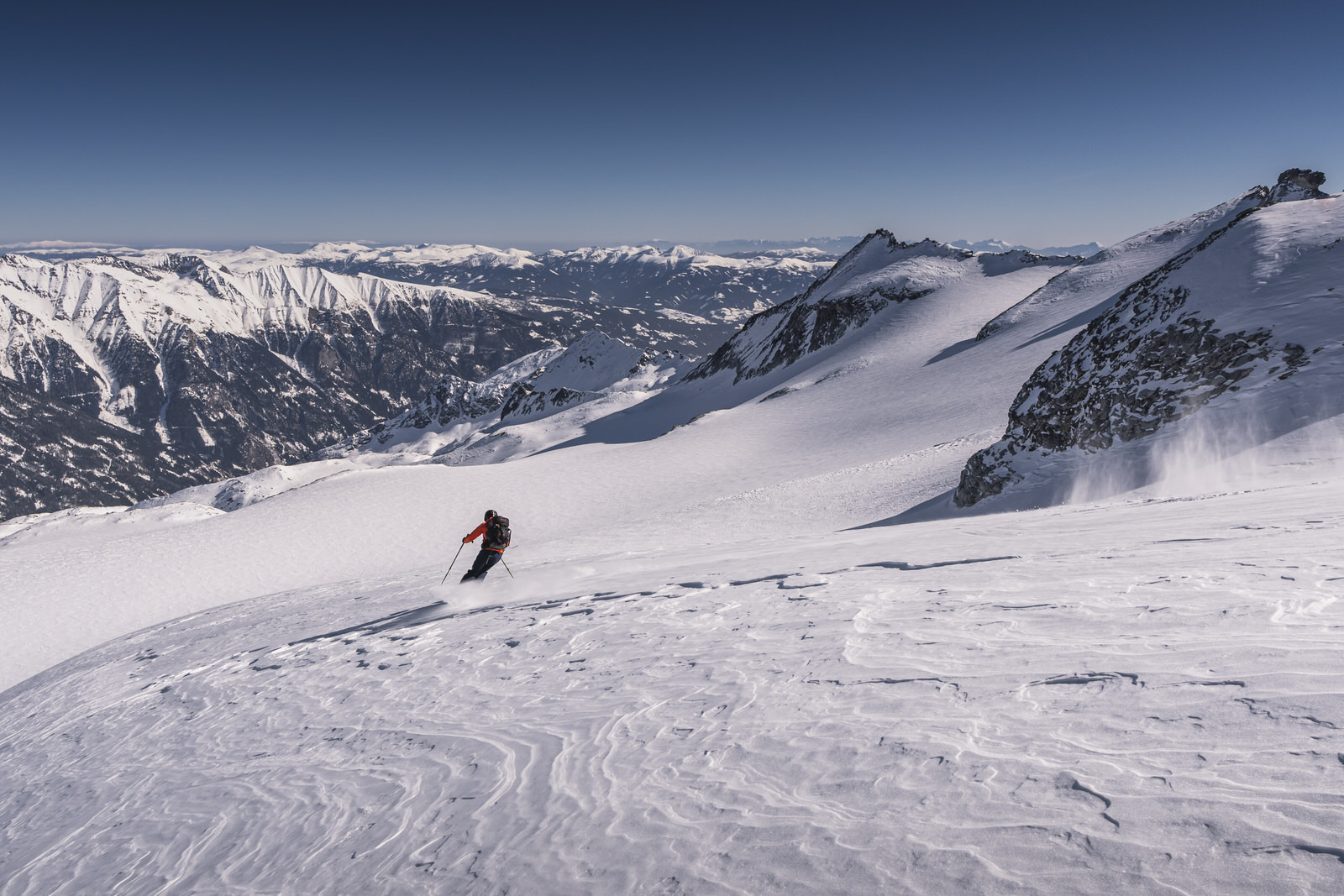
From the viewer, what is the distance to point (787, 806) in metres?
3.70

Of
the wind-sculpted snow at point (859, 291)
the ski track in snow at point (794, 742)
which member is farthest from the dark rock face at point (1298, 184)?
the ski track in snow at point (794, 742)

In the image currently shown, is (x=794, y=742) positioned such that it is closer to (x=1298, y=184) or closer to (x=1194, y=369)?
(x=1194, y=369)

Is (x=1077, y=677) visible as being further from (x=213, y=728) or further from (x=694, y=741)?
(x=213, y=728)

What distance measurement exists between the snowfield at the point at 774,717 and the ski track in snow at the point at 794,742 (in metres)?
0.03

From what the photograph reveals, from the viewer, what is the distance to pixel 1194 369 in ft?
48.4

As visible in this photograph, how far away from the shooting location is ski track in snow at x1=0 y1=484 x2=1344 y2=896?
3.02 metres

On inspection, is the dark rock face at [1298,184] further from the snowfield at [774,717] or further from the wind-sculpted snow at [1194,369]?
the snowfield at [774,717]

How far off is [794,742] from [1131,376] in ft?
53.9

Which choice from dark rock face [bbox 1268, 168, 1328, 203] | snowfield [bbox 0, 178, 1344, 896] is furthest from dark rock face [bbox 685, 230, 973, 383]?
snowfield [bbox 0, 178, 1344, 896]

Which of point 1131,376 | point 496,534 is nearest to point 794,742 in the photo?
point 496,534

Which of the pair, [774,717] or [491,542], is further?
[491,542]

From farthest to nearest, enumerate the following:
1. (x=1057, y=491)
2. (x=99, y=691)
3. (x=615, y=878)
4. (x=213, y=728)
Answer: (x=1057, y=491), (x=99, y=691), (x=213, y=728), (x=615, y=878)

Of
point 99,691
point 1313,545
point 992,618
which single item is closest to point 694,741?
point 992,618

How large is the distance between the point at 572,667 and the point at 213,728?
4.62 metres
